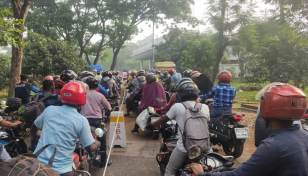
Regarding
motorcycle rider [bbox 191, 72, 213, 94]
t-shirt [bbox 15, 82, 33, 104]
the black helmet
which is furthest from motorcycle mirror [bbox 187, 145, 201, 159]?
t-shirt [bbox 15, 82, 33, 104]

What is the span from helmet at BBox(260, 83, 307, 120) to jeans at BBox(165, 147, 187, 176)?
5.15 ft

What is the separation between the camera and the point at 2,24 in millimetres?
6332

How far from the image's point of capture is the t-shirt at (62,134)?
260 centimetres

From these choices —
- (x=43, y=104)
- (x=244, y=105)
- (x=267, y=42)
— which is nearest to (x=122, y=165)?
(x=43, y=104)

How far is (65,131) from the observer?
262cm

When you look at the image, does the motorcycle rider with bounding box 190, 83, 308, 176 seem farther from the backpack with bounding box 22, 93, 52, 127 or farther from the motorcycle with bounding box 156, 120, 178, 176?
the backpack with bounding box 22, 93, 52, 127

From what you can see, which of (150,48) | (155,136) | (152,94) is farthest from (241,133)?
(150,48)

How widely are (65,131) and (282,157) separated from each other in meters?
2.02

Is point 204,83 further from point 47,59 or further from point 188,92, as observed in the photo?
point 47,59

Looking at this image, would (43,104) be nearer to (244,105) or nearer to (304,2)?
(304,2)

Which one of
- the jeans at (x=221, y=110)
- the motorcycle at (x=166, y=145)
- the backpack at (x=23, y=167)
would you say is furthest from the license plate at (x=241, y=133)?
the backpack at (x=23, y=167)

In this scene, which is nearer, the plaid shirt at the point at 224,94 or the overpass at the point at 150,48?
the plaid shirt at the point at 224,94

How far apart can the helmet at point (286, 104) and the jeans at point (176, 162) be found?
1571mm

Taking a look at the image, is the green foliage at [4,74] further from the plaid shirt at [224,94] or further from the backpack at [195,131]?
the backpack at [195,131]
